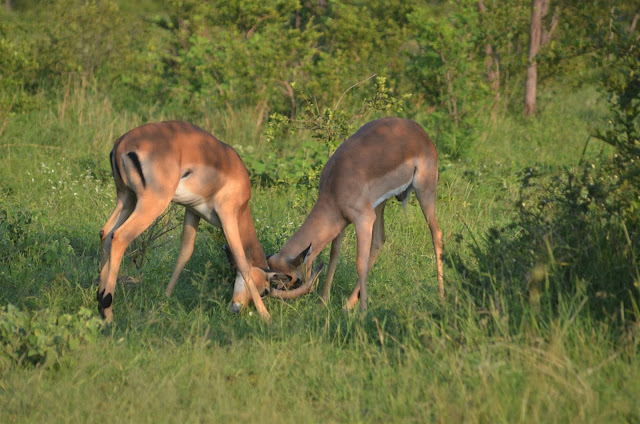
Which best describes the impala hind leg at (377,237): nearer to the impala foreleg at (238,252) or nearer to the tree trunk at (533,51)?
the impala foreleg at (238,252)

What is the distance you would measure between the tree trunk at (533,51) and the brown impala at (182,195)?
665 cm

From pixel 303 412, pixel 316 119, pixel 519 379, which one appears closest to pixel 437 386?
pixel 519 379

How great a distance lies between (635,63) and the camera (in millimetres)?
4086

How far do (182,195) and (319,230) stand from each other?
94cm

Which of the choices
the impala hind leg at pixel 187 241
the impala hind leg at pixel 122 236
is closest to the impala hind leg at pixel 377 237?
the impala hind leg at pixel 187 241

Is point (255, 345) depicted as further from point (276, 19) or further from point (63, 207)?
point (276, 19)

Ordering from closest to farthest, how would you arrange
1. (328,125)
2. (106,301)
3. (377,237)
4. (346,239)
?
(106,301) < (377,237) < (346,239) < (328,125)

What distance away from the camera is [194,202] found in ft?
17.9

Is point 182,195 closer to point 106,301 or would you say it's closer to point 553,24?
point 106,301

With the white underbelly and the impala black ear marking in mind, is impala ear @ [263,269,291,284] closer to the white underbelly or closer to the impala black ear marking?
the white underbelly

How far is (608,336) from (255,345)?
1770mm

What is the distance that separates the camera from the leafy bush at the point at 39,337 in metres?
3.99

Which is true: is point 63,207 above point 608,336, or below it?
below

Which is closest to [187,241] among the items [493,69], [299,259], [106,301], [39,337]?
[299,259]
